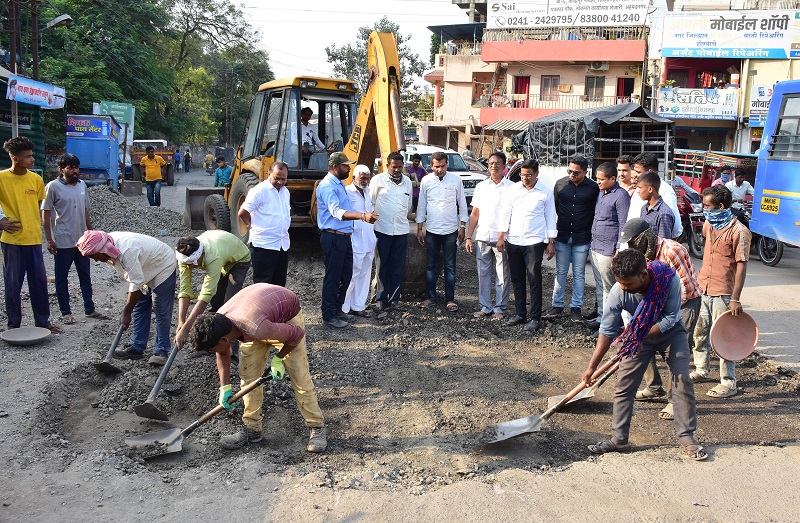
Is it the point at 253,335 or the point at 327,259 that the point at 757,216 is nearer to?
the point at 327,259

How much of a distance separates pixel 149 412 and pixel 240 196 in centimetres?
549

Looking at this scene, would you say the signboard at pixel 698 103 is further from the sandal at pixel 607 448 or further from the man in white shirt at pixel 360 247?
the sandal at pixel 607 448

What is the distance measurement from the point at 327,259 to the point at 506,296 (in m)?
2.04

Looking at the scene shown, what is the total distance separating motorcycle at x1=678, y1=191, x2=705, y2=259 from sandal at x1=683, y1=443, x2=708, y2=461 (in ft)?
28.4

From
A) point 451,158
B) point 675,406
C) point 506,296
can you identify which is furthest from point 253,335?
point 451,158

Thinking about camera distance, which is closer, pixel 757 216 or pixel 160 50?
pixel 757 216

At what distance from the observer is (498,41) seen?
103 feet

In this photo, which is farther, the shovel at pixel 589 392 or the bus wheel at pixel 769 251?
the bus wheel at pixel 769 251

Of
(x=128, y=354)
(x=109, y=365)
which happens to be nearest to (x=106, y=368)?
(x=109, y=365)

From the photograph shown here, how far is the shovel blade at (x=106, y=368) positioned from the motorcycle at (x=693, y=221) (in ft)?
33.3

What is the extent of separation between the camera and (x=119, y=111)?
22.6 m

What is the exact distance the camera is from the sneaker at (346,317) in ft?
23.5

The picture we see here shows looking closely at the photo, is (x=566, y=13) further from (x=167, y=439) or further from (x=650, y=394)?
(x=167, y=439)

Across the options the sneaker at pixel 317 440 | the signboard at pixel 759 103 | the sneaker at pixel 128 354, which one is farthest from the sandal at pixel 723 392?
the signboard at pixel 759 103
